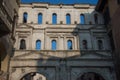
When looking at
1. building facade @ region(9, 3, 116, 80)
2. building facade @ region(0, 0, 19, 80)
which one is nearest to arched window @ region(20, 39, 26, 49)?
building facade @ region(9, 3, 116, 80)

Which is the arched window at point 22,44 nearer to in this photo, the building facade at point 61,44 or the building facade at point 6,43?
the building facade at point 61,44

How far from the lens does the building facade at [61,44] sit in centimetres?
2142

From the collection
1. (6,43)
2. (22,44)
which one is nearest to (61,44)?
(22,44)

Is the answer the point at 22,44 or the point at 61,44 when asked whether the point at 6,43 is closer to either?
the point at 22,44

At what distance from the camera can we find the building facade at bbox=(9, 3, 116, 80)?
2142 centimetres

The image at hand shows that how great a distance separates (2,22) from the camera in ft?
53.7

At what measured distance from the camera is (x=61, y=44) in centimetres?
2534

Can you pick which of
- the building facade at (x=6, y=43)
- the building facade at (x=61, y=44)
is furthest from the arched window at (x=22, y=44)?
the building facade at (x=6, y=43)

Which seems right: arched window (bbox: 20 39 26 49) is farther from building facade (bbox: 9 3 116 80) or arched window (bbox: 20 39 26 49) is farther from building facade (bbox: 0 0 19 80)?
building facade (bbox: 0 0 19 80)

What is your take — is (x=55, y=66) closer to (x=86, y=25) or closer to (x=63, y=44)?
(x=63, y=44)

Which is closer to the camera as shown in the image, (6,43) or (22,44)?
(6,43)

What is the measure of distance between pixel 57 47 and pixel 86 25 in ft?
15.5

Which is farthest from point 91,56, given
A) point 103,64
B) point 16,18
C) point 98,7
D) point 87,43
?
point 16,18

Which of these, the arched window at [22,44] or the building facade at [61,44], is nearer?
the building facade at [61,44]
